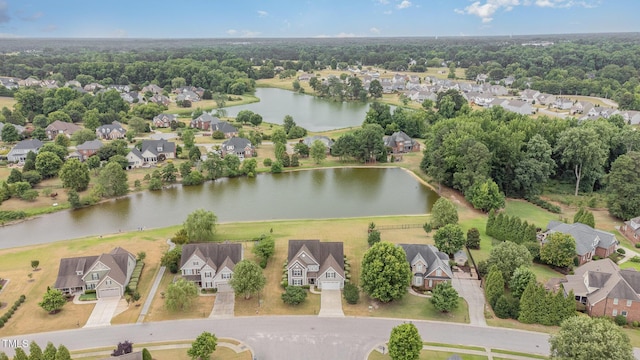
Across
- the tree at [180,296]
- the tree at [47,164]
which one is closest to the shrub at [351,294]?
the tree at [180,296]

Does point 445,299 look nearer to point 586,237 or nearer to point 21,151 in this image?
point 586,237

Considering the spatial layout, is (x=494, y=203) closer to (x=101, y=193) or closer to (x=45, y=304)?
(x=45, y=304)

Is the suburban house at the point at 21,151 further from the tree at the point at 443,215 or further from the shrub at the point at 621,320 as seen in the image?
the shrub at the point at 621,320

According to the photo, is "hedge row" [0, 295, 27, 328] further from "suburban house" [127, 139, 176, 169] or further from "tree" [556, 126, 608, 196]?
"tree" [556, 126, 608, 196]

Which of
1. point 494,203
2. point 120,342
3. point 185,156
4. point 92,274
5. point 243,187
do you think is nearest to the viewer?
point 120,342

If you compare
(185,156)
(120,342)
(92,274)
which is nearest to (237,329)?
(120,342)

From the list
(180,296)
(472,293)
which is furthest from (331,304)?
(472,293)
